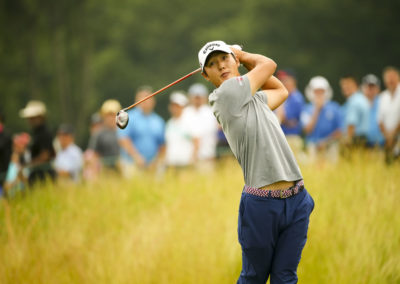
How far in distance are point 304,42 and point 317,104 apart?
22.1 m

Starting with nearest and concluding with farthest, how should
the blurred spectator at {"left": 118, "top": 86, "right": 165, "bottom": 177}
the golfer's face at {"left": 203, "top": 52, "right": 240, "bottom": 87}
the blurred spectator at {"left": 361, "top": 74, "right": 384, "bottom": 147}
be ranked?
the golfer's face at {"left": 203, "top": 52, "right": 240, "bottom": 87} → the blurred spectator at {"left": 361, "top": 74, "right": 384, "bottom": 147} → the blurred spectator at {"left": 118, "top": 86, "right": 165, "bottom": 177}

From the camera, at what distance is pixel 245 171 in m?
3.63

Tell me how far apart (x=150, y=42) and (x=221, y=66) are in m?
31.5

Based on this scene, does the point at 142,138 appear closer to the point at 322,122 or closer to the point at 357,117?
the point at 322,122

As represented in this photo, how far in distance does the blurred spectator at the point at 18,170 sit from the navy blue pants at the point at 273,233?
4.78 metres

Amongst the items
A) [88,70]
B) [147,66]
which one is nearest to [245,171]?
[88,70]

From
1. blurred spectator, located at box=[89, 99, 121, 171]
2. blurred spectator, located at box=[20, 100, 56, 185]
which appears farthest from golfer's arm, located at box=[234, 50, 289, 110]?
blurred spectator, located at box=[89, 99, 121, 171]

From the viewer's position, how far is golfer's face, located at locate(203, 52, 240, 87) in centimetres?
358

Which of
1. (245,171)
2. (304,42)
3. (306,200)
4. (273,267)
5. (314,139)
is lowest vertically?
(273,267)

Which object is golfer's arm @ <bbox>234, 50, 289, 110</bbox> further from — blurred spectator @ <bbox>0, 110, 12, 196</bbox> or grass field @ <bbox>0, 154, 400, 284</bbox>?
blurred spectator @ <bbox>0, 110, 12, 196</bbox>

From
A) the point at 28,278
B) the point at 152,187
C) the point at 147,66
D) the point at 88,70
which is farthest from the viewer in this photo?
the point at 147,66

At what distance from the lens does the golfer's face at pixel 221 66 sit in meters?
3.58

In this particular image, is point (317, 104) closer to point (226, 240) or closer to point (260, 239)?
point (226, 240)

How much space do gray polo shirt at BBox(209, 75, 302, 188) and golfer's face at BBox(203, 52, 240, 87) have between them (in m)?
0.13
